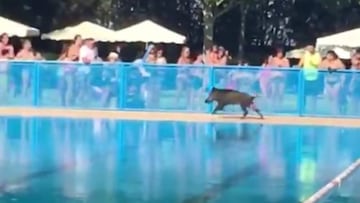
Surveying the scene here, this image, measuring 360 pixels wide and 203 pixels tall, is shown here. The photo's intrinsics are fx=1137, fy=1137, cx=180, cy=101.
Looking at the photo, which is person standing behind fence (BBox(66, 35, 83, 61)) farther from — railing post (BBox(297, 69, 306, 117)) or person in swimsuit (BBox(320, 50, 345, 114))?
person in swimsuit (BBox(320, 50, 345, 114))

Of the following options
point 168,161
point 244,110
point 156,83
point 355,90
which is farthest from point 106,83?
point 168,161

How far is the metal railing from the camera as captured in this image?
87.6 ft

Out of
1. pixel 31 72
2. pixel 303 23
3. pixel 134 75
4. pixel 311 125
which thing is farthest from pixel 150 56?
pixel 303 23

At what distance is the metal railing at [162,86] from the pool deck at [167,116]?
0.32 meters

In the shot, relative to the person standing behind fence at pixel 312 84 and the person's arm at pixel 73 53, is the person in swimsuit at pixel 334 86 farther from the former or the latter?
the person's arm at pixel 73 53

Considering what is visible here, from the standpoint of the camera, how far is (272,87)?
26766 mm

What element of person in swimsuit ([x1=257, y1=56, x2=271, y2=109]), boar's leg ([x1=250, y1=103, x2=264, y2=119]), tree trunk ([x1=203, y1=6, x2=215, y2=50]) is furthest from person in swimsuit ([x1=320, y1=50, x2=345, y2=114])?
tree trunk ([x1=203, y1=6, x2=215, y2=50])

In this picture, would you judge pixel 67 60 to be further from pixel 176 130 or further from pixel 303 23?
pixel 303 23

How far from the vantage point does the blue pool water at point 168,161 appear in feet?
44.6

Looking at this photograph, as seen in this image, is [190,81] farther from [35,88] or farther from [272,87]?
[35,88]

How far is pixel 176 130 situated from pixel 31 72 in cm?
530

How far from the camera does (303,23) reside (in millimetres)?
47031

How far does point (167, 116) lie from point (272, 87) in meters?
2.59

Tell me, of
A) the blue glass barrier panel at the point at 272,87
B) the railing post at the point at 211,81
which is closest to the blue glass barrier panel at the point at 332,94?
the blue glass barrier panel at the point at 272,87
